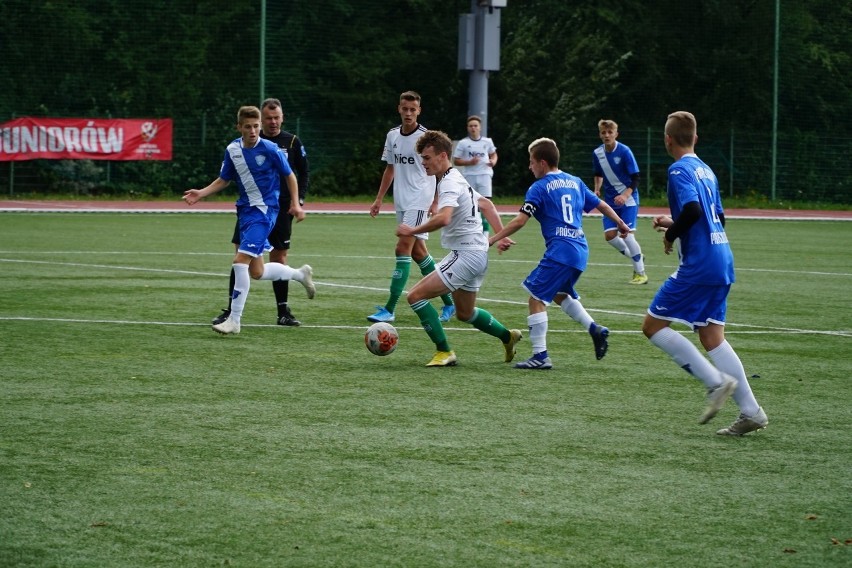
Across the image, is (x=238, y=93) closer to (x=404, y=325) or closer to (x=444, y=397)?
(x=404, y=325)

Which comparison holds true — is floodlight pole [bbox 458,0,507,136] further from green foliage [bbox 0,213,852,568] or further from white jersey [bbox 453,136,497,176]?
green foliage [bbox 0,213,852,568]

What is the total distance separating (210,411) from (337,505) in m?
2.20

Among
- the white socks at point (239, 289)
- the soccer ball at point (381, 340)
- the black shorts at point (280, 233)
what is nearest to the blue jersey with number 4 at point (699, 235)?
the soccer ball at point (381, 340)

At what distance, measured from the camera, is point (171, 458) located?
629 centimetres

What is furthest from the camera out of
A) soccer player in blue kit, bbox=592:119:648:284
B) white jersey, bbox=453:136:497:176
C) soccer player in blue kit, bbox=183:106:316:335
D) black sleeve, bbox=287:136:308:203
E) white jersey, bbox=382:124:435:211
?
white jersey, bbox=453:136:497:176

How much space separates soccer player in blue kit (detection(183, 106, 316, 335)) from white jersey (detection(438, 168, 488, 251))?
2.22 metres

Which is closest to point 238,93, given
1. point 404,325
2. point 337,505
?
point 404,325

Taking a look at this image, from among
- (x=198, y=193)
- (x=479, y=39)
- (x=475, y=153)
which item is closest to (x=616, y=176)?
(x=475, y=153)

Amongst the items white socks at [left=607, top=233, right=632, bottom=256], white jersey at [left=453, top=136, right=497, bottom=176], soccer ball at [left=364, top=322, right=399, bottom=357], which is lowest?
soccer ball at [left=364, top=322, right=399, bottom=357]

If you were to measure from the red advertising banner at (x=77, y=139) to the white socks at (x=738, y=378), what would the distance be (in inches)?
1157

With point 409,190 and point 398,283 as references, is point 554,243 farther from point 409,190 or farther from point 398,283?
point 409,190

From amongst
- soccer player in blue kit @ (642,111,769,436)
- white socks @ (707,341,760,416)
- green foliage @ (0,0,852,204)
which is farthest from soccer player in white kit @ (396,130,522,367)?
green foliage @ (0,0,852,204)

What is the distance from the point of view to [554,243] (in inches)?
384

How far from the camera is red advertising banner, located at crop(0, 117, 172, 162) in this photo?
112 feet
